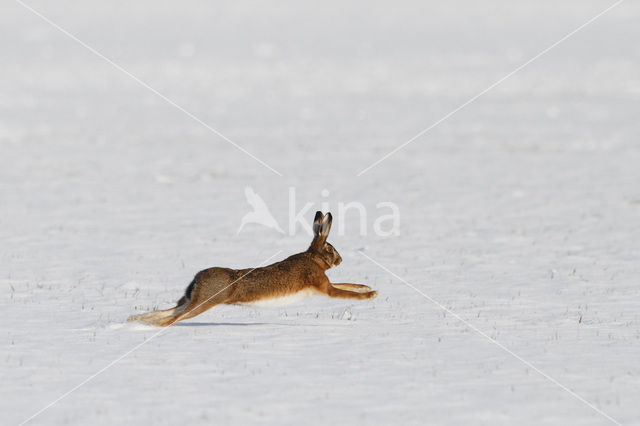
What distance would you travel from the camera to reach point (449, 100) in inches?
2045

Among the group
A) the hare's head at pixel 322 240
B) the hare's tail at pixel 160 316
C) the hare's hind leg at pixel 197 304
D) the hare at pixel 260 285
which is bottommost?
the hare's tail at pixel 160 316

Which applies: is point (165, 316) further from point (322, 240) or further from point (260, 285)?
point (322, 240)

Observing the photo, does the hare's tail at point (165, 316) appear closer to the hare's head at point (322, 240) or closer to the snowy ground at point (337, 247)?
the snowy ground at point (337, 247)

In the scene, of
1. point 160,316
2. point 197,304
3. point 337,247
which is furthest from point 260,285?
point 337,247

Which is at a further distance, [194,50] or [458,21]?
[458,21]

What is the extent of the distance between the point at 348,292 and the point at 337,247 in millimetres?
6887

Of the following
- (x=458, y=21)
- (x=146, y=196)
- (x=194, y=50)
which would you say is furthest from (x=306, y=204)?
(x=458, y=21)

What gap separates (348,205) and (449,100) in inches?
1210

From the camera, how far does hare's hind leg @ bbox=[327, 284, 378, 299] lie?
10.2m

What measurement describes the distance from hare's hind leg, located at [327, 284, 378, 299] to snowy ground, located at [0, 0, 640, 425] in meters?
0.35

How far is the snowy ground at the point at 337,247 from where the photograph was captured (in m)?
7.81

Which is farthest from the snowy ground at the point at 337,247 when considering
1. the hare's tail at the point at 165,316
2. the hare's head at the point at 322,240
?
the hare's head at the point at 322,240

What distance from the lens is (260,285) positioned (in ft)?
32.3

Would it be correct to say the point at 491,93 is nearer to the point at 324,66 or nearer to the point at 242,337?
the point at 324,66
